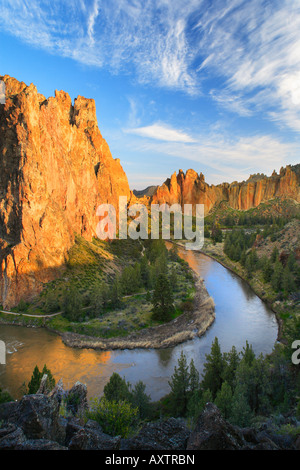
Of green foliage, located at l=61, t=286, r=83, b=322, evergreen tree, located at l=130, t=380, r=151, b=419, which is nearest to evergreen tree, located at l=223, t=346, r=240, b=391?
evergreen tree, located at l=130, t=380, r=151, b=419

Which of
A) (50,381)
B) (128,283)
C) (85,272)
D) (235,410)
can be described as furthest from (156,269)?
(235,410)

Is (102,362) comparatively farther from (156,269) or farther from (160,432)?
(156,269)

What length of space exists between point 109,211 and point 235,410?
87.2 m

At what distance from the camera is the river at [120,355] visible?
31.3 m

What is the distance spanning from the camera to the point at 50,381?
23859 mm

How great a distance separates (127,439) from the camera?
36.2ft

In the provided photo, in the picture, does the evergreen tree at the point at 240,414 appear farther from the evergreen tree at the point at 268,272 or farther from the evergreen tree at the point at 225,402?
the evergreen tree at the point at 268,272

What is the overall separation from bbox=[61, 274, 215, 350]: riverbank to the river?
2.74 feet

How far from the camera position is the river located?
31312mm
